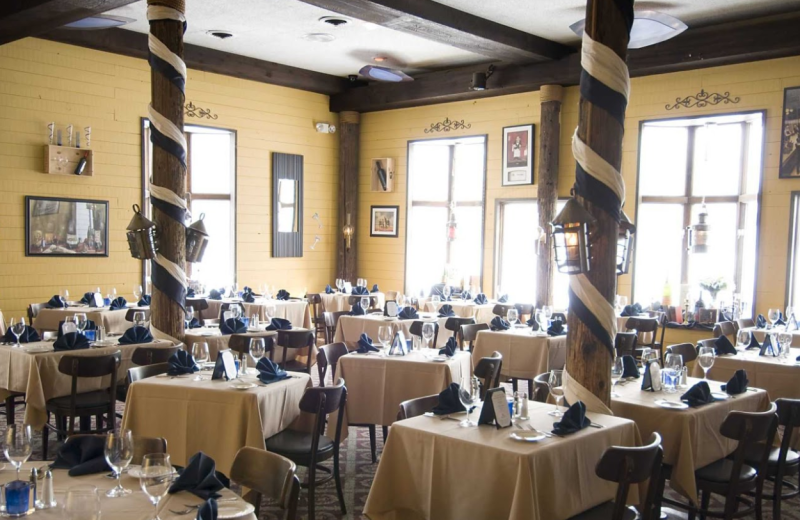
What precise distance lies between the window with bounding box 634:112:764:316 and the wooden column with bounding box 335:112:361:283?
4779 mm

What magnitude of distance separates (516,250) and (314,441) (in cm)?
743

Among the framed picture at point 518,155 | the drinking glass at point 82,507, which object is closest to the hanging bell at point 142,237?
the drinking glass at point 82,507

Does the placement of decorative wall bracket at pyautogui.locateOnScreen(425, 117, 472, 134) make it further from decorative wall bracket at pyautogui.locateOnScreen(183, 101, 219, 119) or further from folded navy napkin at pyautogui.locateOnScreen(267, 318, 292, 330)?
folded navy napkin at pyautogui.locateOnScreen(267, 318, 292, 330)

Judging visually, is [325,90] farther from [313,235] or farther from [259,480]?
[259,480]

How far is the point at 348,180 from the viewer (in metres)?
12.5

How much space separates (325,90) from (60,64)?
4247 millimetres

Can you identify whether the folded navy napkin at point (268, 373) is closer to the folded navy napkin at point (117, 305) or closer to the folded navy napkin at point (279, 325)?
the folded navy napkin at point (279, 325)

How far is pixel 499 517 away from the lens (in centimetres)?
316

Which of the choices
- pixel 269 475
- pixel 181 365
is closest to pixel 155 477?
pixel 269 475

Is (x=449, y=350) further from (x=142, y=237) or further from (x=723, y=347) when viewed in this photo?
(x=142, y=237)

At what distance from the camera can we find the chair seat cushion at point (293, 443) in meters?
4.28

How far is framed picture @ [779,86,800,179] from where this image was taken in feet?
27.4

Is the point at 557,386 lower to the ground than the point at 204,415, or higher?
higher

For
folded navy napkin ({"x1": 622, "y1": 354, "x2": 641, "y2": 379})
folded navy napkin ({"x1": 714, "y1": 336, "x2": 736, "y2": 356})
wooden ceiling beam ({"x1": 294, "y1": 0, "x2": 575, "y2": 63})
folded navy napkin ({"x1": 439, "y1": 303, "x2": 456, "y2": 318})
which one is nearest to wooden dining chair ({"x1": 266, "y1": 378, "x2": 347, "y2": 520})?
folded navy napkin ({"x1": 622, "y1": 354, "x2": 641, "y2": 379})
